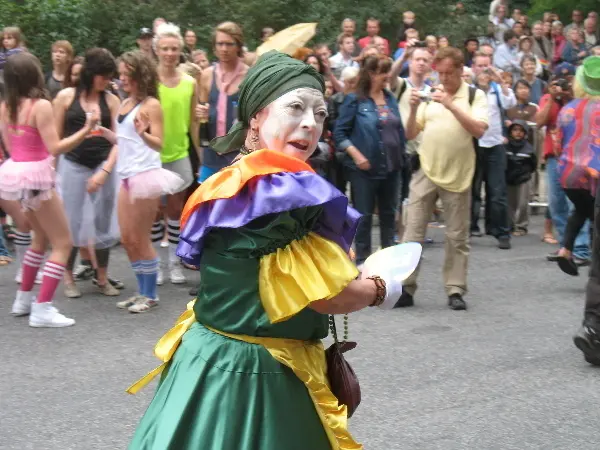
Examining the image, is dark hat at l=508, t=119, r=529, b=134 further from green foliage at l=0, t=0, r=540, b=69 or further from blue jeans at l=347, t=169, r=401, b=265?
green foliage at l=0, t=0, r=540, b=69

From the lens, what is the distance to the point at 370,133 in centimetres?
835

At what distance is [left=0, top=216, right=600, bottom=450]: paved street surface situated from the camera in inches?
203

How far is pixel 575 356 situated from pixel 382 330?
4.37ft

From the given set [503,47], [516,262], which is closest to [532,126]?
[516,262]

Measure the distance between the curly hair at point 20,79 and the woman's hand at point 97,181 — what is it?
95 centimetres

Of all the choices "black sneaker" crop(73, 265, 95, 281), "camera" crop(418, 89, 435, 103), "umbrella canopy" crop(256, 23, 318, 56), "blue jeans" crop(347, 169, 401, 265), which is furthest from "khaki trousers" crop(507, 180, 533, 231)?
"umbrella canopy" crop(256, 23, 318, 56)

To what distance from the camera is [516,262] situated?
9867 mm

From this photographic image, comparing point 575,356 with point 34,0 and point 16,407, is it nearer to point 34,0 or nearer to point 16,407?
point 16,407

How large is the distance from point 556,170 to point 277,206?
7458mm

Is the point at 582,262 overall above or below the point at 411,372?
below

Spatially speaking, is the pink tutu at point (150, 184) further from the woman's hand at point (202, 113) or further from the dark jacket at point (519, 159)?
the dark jacket at point (519, 159)

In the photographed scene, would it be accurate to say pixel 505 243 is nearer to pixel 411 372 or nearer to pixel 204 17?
pixel 411 372

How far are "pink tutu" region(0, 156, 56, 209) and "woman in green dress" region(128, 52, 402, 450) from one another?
423cm

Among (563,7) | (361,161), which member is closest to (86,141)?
(361,161)
